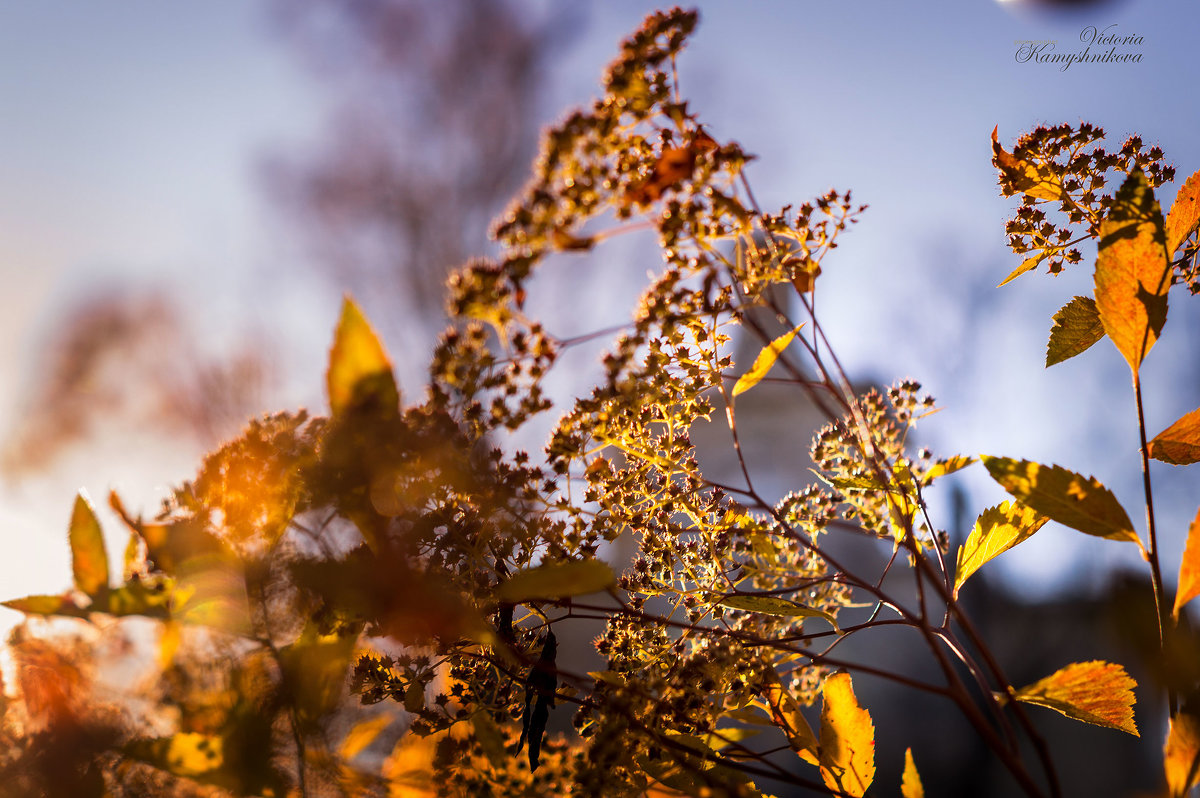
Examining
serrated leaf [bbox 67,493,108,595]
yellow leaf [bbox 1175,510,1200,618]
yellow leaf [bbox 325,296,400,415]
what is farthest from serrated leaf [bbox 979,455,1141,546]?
serrated leaf [bbox 67,493,108,595]

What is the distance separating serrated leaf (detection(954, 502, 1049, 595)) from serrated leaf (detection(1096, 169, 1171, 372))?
87mm

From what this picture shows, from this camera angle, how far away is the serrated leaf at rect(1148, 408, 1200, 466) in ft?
1.11

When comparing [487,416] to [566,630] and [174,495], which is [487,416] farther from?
[566,630]

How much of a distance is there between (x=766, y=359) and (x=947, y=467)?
0.38 ft

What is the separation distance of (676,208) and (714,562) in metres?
0.21

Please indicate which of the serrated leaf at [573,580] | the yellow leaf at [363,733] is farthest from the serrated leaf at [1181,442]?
the yellow leaf at [363,733]

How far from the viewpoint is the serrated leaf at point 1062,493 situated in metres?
0.29

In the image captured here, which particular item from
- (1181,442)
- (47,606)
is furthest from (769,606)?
(47,606)

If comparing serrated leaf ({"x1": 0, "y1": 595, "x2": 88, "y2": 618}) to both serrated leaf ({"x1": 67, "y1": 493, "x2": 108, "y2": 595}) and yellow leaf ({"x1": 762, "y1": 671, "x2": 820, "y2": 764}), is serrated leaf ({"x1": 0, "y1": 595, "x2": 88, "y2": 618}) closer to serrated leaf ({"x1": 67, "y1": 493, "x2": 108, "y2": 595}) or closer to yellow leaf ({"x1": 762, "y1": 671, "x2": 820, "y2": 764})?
Answer: serrated leaf ({"x1": 67, "y1": 493, "x2": 108, "y2": 595})

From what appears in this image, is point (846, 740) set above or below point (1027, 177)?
below

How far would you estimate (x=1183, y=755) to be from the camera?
264 millimetres

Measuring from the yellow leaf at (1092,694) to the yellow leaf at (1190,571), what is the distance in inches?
1.9

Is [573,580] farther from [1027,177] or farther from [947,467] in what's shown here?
[1027,177]

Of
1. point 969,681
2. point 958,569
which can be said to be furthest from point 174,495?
point 969,681
